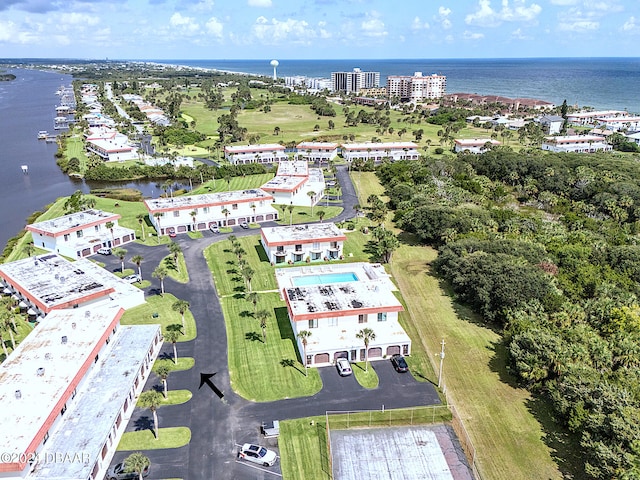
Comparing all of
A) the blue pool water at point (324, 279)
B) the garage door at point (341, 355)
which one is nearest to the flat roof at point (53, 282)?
the blue pool water at point (324, 279)

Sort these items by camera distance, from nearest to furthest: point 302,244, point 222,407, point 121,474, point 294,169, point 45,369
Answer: point 121,474 → point 45,369 → point 222,407 → point 302,244 → point 294,169

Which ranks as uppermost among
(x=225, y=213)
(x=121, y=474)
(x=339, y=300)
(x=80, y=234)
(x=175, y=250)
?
(x=225, y=213)

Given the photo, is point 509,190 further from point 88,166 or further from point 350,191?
point 88,166

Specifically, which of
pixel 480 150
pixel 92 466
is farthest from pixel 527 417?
pixel 480 150

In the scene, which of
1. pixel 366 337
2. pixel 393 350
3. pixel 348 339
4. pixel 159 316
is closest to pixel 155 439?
pixel 159 316

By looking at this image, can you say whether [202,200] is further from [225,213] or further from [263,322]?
[263,322]

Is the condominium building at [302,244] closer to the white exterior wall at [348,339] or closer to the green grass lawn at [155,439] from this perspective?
the white exterior wall at [348,339]

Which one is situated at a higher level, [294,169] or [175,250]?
[294,169]
